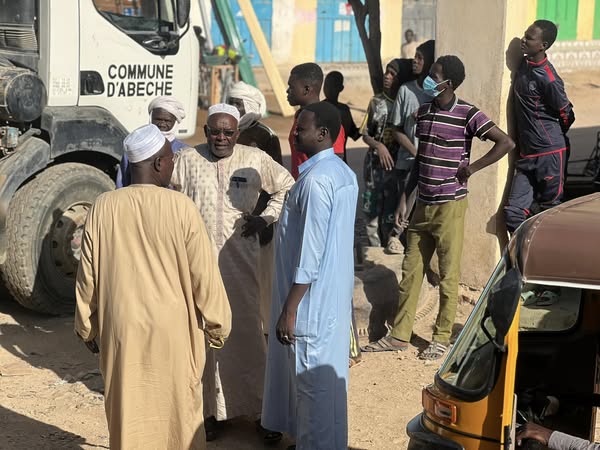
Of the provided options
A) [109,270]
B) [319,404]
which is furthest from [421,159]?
[109,270]

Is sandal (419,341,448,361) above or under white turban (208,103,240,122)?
under

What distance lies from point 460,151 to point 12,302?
385cm

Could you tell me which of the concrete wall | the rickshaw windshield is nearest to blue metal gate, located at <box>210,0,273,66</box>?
the concrete wall

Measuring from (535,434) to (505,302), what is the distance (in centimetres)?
63

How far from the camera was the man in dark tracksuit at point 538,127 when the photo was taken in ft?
23.9

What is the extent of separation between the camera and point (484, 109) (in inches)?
301

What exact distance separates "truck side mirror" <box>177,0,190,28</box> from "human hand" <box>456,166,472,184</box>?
9.01 feet

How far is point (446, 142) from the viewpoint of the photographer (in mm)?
6340

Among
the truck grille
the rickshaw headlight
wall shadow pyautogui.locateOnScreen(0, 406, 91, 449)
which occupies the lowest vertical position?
wall shadow pyautogui.locateOnScreen(0, 406, 91, 449)

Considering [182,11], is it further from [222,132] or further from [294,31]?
[294,31]

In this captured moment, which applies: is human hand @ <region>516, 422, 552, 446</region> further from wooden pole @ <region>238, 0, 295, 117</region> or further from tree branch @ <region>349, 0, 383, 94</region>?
wooden pole @ <region>238, 0, 295, 117</region>

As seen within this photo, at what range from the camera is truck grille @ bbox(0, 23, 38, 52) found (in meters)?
7.41

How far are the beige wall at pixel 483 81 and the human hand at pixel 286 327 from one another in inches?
138

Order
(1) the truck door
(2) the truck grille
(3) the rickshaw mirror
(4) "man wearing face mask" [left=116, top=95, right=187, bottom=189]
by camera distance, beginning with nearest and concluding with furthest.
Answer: (3) the rickshaw mirror, (4) "man wearing face mask" [left=116, top=95, right=187, bottom=189], (2) the truck grille, (1) the truck door
